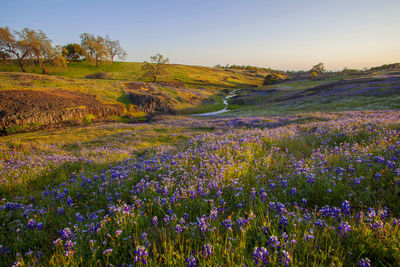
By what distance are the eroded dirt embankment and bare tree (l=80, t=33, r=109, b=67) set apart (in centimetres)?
5333

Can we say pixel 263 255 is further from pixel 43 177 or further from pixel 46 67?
pixel 46 67

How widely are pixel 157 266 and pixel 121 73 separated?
301ft

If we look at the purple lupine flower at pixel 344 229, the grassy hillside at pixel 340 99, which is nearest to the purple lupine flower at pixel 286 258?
Answer: the purple lupine flower at pixel 344 229

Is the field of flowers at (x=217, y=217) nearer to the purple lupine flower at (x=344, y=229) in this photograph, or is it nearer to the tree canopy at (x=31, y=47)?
the purple lupine flower at (x=344, y=229)

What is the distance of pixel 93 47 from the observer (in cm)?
7938

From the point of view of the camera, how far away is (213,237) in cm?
260

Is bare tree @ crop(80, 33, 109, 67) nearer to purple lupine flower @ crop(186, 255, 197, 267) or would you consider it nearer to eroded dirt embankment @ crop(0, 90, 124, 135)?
eroded dirt embankment @ crop(0, 90, 124, 135)

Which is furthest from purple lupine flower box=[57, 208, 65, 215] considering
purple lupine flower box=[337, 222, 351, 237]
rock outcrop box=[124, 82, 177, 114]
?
rock outcrop box=[124, 82, 177, 114]

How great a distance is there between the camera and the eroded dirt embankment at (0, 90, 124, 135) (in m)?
25.8

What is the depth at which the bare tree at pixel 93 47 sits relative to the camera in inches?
3103

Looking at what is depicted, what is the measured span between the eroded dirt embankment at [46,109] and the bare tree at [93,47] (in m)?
53.3

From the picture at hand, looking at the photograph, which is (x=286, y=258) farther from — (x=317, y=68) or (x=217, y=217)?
(x=317, y=68)

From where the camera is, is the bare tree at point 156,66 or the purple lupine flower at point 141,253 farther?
the bare tree at point 156,66

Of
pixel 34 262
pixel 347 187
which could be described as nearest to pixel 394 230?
pixel 347 187
